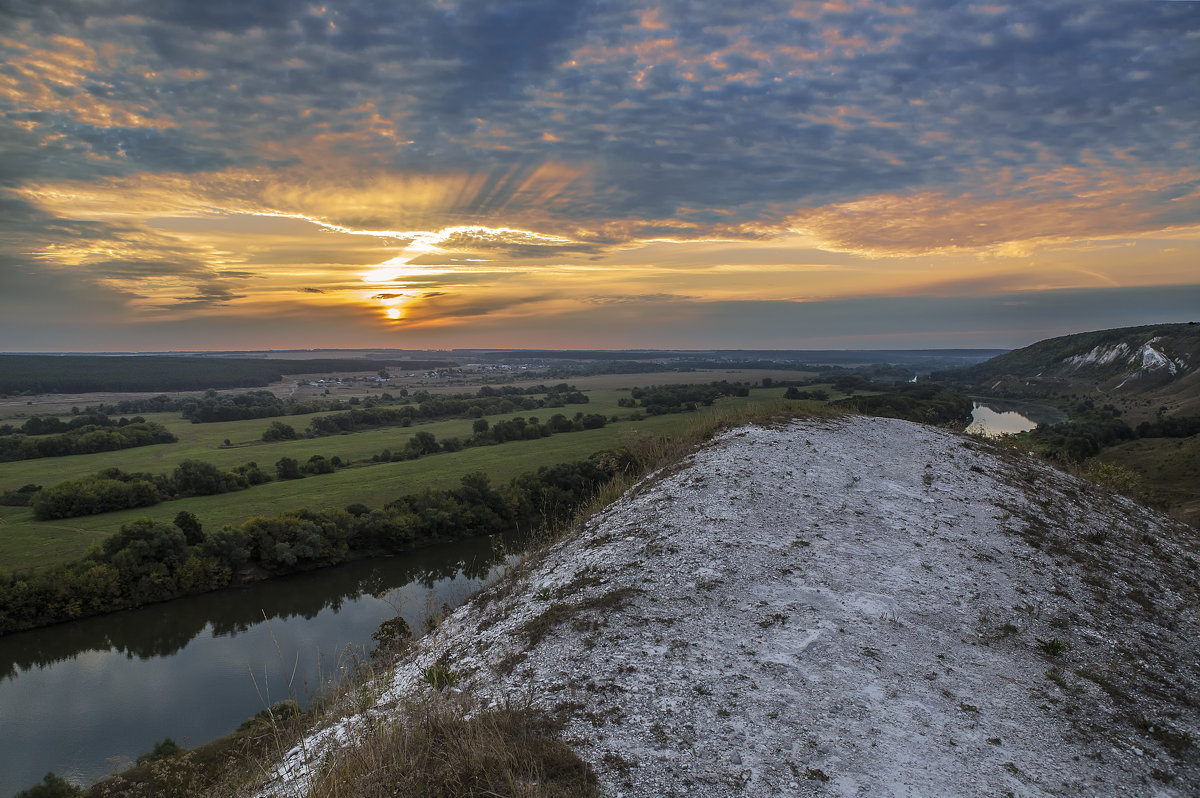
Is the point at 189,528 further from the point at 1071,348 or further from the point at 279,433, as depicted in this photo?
the point at 1071,348

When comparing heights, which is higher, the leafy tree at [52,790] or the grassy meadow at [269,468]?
the grassy meadow at [269,468]

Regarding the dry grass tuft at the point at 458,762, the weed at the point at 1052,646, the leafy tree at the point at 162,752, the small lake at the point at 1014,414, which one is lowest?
the small lake at the point at 1014,414

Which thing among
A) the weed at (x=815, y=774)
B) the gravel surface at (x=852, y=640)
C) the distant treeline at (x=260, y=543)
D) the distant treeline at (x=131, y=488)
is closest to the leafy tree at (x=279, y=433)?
the distant treeline at (x=131, y=488)

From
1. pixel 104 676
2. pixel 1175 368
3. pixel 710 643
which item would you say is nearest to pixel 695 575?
pixel 710 643

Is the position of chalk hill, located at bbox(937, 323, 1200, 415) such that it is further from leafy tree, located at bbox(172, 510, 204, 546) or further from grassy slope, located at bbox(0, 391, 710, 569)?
leafy tree, located at bbox(172, 510, 204, 546)

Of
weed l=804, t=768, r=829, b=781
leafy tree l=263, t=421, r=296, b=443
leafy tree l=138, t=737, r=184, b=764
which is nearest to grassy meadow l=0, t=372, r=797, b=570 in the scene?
leafy tree l=263, t=421, r=296, b=443

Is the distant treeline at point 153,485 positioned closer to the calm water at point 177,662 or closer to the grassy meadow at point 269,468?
the grassy meadow at point 269,468
